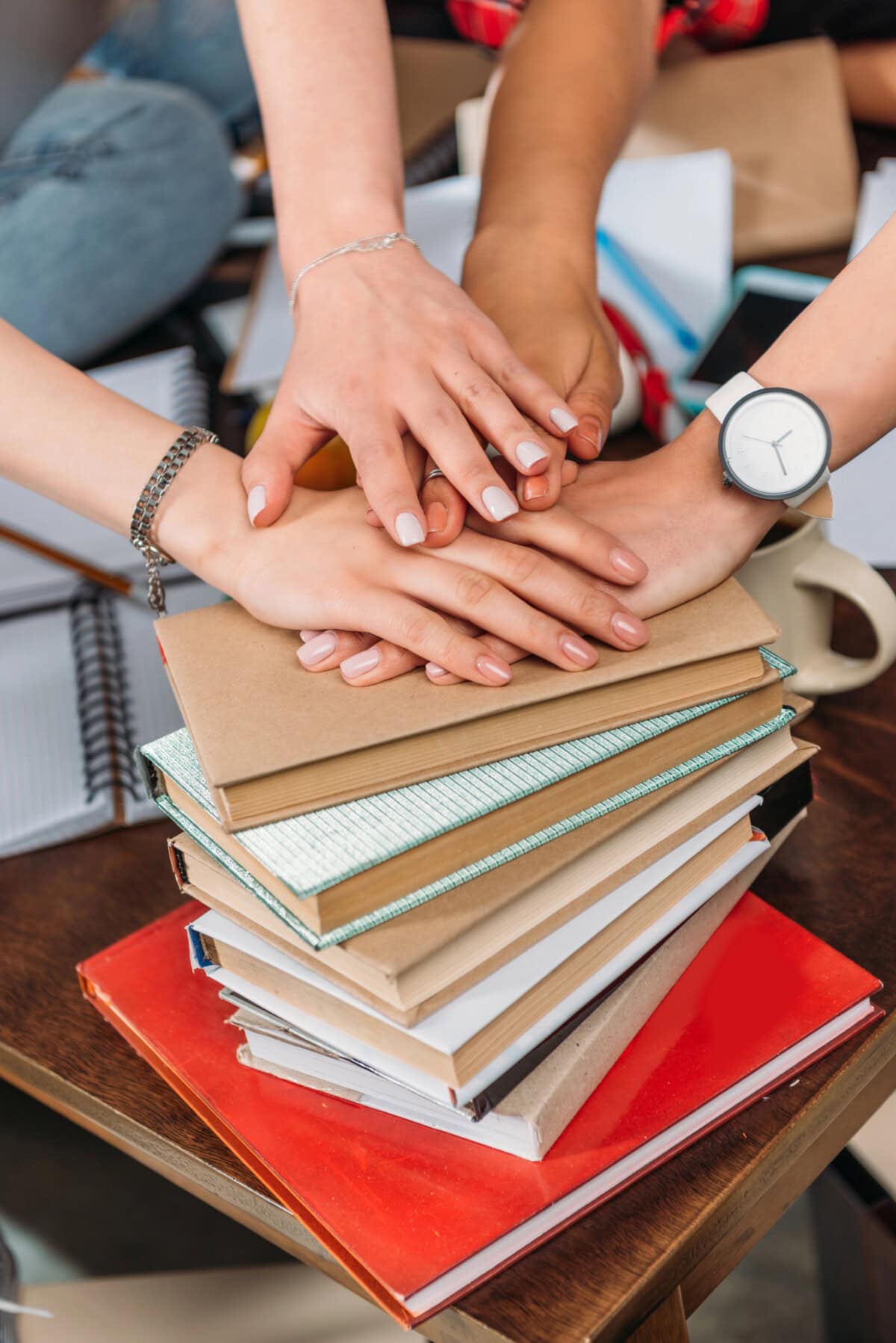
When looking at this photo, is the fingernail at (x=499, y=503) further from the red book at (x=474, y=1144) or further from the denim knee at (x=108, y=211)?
the denim knee at (x=108, y=211)

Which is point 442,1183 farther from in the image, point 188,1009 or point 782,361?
point 782,361

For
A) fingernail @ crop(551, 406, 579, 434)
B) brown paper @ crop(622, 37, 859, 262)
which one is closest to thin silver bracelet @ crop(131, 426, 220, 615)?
fingernail @ crop(551, 406, 579, 434)

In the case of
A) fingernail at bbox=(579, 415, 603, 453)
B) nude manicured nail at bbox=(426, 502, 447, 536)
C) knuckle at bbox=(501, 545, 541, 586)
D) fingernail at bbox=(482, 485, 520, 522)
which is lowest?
nude manicured nail at bbox=(426, 502, 447, 536)

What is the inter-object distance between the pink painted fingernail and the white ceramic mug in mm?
234

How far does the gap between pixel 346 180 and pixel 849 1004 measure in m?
0.66

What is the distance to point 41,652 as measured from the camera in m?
0.94

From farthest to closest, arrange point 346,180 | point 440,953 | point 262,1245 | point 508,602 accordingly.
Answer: point 262,1245, point 346,180, point 508,602, point 440,953

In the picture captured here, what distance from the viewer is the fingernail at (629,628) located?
600 mm

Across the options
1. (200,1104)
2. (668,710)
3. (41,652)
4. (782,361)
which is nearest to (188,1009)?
(200,1104)

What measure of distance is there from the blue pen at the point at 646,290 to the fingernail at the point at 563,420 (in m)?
0.36

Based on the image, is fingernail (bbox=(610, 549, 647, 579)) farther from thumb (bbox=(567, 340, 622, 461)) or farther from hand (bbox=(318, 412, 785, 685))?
thumb (bbox=(567, 340, 622, 461))

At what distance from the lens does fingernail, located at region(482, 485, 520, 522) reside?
2.20 feet

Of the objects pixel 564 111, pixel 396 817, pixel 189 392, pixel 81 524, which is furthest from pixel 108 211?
pixel 396 817

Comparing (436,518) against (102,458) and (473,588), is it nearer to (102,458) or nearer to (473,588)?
(473,588)
